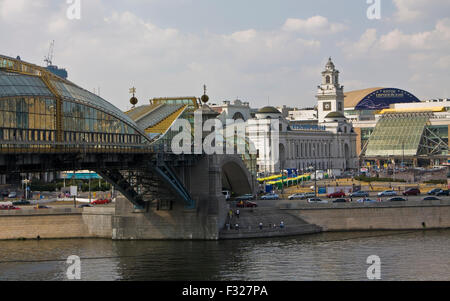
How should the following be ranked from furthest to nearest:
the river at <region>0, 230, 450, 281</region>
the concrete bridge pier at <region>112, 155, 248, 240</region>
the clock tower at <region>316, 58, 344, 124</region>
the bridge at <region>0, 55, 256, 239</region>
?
the clock tower at <region>316, 58, 344, 124</region>
the concrete bridge pier at <region>112, 155, 248, 240</region>
the river at <region>0, 230, 450, 281</region>
the bridge at <region>0, 55, 256, 239</region>

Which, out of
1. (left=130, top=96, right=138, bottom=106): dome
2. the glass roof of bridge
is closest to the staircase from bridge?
(left=130, top=96, right=138, bottom=106): dome

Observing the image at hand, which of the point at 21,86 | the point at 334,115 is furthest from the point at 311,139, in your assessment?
the point at 21,86

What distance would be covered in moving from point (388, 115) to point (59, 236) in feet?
428

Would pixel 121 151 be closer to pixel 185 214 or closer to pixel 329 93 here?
pixel 185 214

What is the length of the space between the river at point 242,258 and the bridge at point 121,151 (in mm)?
2921

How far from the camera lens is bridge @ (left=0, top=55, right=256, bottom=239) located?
49.7 meters

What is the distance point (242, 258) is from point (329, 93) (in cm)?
12915

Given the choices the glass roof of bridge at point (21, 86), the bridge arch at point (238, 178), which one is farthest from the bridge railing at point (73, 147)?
the bridge arch at point (238, 178)

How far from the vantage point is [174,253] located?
62.6 meters

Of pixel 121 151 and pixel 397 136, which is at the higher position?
pixel 397 136

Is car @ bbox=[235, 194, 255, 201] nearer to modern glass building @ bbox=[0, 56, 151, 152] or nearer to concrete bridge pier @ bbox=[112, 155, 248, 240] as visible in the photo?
concrete bridge pier @ bbox=[112, 155, 248, 240]

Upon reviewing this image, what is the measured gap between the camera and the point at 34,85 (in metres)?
52.1
